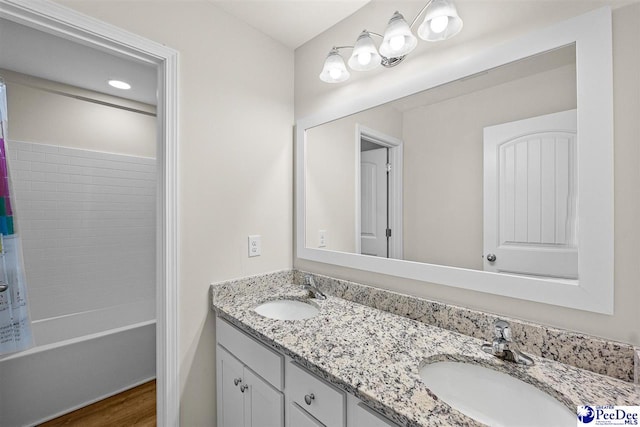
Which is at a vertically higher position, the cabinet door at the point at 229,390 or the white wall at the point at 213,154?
the white wall at the point at 213,154

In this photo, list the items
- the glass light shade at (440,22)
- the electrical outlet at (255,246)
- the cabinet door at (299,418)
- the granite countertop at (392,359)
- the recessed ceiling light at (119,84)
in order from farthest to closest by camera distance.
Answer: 1. the recessed ceiling light at (119,84)
2. the electrical outlet at (255,246)
3. the glass light shade at (440,22)
4. the cabinet door at (299,418)
5. the granite countertop at (392,359)

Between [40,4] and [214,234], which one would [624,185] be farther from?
[40,4]

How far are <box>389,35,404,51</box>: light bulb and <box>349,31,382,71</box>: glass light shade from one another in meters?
0.13

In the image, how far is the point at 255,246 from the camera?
158 cm

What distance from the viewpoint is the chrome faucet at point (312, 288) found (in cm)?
146

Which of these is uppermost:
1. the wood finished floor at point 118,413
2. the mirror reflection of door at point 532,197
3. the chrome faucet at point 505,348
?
the mirror reflection of door at point 532,197

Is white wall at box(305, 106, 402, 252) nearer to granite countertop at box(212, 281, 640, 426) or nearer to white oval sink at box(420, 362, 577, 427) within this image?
granite countertop at box(212, 281, 640, 426)

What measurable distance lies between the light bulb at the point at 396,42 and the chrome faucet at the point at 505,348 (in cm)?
110

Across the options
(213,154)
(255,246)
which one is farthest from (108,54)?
(255,246)

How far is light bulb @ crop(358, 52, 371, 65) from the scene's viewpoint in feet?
4.09

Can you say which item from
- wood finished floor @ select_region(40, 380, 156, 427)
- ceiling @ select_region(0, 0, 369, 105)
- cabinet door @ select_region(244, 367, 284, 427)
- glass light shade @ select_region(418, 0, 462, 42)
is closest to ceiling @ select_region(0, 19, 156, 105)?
ceiling @ select_region(0, 0, 369, 105)

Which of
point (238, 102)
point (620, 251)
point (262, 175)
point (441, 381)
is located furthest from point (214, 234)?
point (620, 251)

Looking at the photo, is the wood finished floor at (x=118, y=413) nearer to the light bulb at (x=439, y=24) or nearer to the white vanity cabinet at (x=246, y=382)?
the white vanity cabinet at (x=246, y=382)

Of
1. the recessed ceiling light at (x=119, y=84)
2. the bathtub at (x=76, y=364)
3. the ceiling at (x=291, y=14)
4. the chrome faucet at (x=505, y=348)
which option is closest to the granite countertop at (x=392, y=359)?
the chrome faucet at (x=505, y=348)
